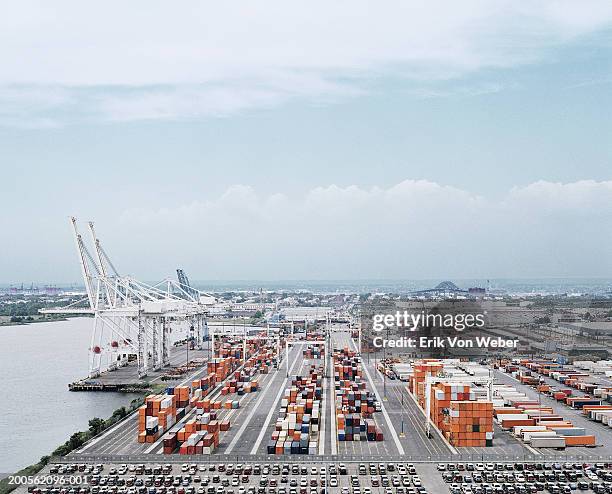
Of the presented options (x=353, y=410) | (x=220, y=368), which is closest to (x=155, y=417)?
(x=353, y=410)

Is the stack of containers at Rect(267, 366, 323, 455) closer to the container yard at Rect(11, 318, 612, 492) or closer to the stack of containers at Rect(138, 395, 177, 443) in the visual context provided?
the container yard at Rect(11, 318, 612, 492)

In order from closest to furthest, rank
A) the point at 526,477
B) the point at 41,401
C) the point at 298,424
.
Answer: the point at 526,477 → the point at 298,424 → the point at 41,401

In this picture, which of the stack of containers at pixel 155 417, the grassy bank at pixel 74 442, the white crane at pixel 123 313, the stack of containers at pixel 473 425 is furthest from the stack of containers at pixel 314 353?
the stack of containers at pixel 473 425

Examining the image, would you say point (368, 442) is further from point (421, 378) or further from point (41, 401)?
point (41, 401)

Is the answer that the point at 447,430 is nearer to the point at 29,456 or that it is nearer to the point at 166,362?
the point at 29,456

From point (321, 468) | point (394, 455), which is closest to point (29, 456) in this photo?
point (321, 468)
